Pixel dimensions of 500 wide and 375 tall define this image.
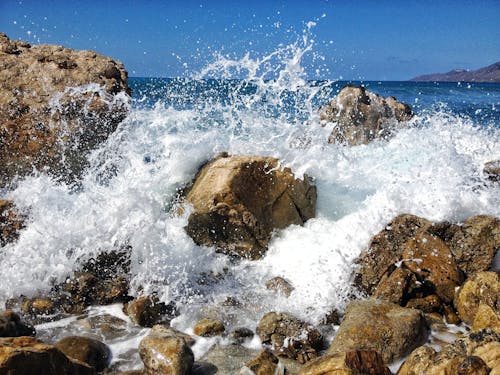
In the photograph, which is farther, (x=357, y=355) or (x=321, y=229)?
(x=321, y=229)

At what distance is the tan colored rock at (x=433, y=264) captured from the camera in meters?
4.32

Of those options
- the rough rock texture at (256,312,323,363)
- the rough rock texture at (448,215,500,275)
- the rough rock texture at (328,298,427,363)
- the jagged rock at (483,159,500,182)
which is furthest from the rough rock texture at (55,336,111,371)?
the jagged rock at (483,159,500,182)

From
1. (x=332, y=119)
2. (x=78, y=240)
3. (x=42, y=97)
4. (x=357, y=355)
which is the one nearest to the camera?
(x=357, y=355)

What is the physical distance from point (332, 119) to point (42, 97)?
6.64 metres

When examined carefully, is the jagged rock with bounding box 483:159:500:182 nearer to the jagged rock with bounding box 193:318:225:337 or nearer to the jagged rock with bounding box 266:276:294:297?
the jagged rock with bounding box 266:276:294:297

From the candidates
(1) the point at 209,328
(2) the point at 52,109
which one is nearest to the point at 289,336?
(1) the point at 209,328

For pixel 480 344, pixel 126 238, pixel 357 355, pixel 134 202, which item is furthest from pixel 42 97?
pixel 480 344

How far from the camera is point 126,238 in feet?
16.5

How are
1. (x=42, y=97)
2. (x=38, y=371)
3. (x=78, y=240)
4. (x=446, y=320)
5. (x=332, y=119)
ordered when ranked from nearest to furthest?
(x=38, y=371) → (x=446, y=320) → (x=78, y=240) → (x=42, y=97) → (x=332, y=119)

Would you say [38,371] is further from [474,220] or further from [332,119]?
[332,119]

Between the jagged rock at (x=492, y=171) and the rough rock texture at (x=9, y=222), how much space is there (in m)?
5.78

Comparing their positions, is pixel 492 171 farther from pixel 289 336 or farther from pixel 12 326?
pixel 12 326

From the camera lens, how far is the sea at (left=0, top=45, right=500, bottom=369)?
175 inches

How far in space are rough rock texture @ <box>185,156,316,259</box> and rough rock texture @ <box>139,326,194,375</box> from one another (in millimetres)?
1947
